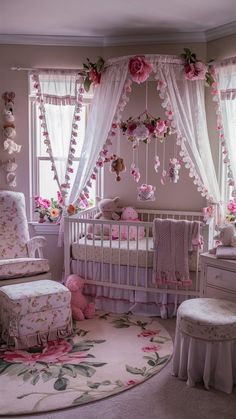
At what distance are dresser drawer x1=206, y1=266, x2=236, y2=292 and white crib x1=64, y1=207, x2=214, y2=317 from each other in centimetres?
55

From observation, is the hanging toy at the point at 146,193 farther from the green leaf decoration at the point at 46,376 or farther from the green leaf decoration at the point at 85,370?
the green leaf decoration at the point at 46,376

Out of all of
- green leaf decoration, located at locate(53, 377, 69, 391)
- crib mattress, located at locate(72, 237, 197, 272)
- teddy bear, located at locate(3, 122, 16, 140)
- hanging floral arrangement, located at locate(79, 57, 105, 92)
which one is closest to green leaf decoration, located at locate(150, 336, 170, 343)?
crib mattress, located at locate(72, 237, 197, 272)

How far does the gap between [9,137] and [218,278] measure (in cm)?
253

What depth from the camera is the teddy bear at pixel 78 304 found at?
3.80m

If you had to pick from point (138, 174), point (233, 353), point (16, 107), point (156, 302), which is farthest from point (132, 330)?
point (16, 107)

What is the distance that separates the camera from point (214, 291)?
10.2 ft

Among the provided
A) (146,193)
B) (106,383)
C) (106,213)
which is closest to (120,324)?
(106,383)

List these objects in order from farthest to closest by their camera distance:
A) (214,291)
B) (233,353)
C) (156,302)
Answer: (156,302) < (214,291) < (233,353)

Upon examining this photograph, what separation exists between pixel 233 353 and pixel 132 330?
1.04 meters

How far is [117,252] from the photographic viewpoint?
12.7ft

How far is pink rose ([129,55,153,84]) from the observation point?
372 cm

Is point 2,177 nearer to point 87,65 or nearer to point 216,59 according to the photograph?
point 87,65

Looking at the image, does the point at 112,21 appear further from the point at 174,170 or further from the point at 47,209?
the point at 47,209

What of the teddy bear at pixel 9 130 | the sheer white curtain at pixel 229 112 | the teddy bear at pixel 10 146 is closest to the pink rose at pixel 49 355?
the sheer white curtain at pixel 229 112
